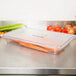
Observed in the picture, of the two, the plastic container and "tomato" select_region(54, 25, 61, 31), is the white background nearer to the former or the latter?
"tomato" select_region(54, 25, 61, 31)

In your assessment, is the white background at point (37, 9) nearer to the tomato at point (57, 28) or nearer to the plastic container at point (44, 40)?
the tomato at point (57, 28)

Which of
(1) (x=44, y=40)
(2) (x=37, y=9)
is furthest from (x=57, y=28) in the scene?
(1) (x=44, y=40)

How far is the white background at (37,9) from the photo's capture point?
4.93ft

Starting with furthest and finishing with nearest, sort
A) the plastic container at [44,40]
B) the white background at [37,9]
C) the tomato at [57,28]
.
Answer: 1. the white background at [37,9]
2. the tomato at [57,28]
3. the plastic container at [44,40]

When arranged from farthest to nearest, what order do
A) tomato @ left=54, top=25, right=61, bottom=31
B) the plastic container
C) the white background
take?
1. the white background
2. tomato @ left=54, top=25, right=61, bottom=31
3. the plastic container

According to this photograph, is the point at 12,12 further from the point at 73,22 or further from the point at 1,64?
the point at 1,64

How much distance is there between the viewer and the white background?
1.50 m

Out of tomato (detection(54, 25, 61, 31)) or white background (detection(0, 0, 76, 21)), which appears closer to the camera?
tomato (detection(54, 25, 61, 31))

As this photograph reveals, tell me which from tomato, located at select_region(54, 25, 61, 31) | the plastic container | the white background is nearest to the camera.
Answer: the plastic container

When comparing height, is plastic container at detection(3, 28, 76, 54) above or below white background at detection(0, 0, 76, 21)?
below

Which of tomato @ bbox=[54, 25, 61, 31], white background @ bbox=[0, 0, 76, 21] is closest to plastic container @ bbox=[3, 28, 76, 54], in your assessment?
tomato @ bbox=[54, 25, 61, 31]

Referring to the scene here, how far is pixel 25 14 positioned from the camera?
1541 millimetres

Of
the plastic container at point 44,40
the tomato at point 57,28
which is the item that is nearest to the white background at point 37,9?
the tomato at point 57,28

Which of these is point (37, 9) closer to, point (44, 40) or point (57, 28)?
point (57, 28)
